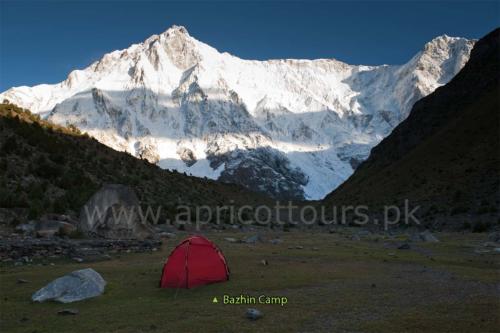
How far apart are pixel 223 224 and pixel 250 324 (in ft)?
135

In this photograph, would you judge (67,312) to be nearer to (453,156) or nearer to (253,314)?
(253,314)

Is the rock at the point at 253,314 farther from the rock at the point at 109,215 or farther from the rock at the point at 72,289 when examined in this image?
the rock at the point at 109,215

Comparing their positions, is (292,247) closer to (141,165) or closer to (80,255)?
(80,255)

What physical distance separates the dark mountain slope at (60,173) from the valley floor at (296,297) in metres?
16.9

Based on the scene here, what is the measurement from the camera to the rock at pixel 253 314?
13.6 m

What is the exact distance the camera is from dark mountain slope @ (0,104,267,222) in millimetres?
40062

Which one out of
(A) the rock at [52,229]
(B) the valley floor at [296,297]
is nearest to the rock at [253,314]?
(B) the valley floor at [296,297]

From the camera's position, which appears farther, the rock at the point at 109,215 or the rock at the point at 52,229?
the rock at the point at 109,215

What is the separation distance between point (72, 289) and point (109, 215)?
18210 millimetres

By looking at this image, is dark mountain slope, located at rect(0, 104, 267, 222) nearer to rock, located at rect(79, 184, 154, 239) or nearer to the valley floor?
rock, located at rect(79, 184, 154, 239)

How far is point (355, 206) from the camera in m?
77.3

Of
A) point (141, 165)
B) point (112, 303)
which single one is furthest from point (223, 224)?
point (112, 303)

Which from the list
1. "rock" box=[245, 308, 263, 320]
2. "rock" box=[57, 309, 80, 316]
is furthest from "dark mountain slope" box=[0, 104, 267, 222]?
"rock" box=[245, 308, 263, 320]

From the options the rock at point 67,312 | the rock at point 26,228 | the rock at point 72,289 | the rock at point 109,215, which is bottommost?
the rock at point 67,312
